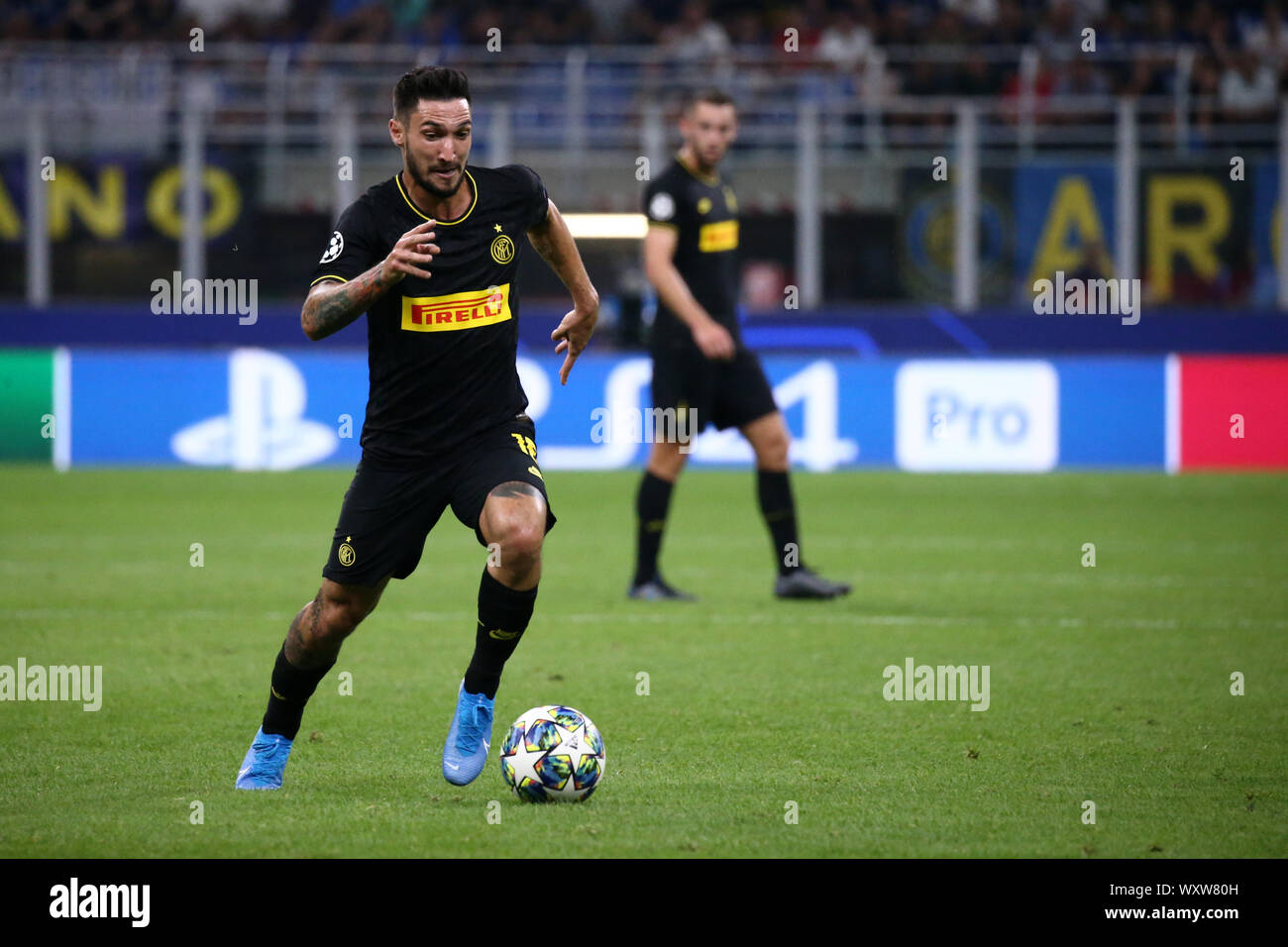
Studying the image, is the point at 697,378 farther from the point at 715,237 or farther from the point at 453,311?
the point at 453,311

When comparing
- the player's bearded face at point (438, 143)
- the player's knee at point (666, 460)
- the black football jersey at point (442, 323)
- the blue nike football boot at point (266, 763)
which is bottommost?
the blue nike football boot at point (266, 763)

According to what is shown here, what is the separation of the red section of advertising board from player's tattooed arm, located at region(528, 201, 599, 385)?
437 inches

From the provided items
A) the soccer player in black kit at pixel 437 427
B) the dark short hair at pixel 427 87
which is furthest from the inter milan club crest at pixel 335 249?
the dark short hair at pixel 427 87

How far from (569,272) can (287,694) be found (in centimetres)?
154

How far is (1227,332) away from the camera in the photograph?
62.3 feet

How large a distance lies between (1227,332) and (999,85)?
3.63m

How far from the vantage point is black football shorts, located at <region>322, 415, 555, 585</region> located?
206 inches

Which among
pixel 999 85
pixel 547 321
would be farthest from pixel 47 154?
pixel 999 85

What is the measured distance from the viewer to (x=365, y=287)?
191 inches

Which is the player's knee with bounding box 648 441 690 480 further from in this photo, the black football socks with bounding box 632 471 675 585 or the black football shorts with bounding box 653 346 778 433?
the black football shorts with bounding box 653 346 778 433

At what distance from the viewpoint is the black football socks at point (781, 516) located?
9531 millimetres

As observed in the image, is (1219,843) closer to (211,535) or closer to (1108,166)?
(211,535)

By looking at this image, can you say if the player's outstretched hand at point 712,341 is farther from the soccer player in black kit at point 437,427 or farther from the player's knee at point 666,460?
the soccer player in black kit at point 437,427

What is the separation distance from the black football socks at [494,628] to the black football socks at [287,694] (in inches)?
17.0
